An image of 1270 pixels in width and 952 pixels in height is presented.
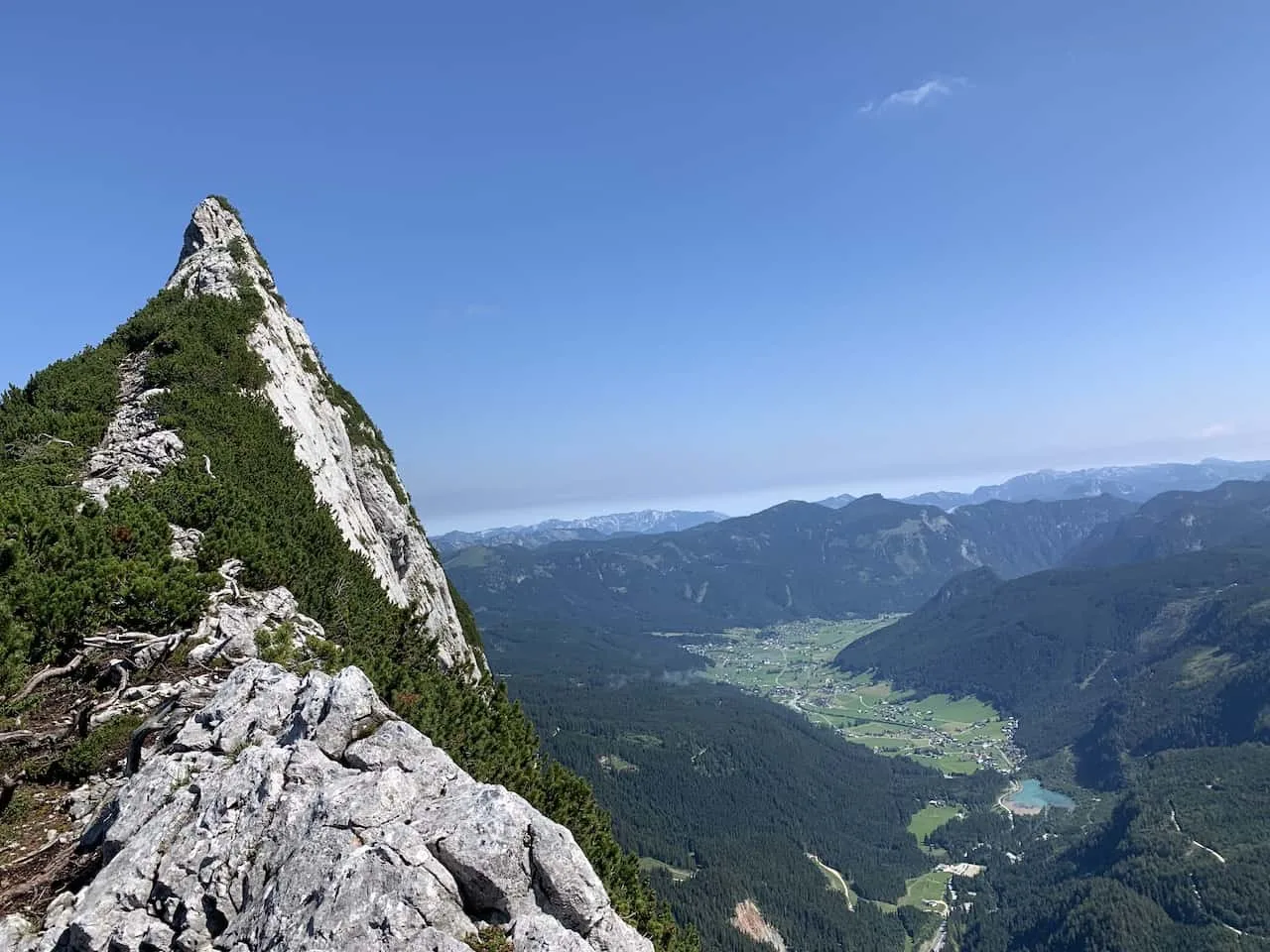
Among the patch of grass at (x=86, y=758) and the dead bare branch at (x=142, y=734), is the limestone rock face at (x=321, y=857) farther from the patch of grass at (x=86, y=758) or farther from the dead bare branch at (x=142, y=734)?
the patch of grass at (x=86, y=758)

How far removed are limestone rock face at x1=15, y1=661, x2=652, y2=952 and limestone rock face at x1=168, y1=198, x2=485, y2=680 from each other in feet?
78.3

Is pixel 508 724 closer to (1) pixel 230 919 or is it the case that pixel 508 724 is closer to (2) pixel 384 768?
(2) pixel 384 768

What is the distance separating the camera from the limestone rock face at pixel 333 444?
4588cm

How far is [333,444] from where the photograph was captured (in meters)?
54.5

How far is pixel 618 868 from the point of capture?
85.4ft

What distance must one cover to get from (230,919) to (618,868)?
1820 centimetres

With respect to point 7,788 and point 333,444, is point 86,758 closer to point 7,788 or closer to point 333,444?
point 7,788

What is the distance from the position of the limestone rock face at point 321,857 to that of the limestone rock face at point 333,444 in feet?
78.3

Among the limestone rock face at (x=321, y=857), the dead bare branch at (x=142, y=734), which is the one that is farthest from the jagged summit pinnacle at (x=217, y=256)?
the limestone rock face at (x=321, y=857)

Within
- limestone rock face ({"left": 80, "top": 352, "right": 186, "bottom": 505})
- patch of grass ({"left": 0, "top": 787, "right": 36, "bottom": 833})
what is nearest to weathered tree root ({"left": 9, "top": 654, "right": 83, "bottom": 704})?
patch of grass ({"left": 0, "top": 787, "right": 36, "bottom": 833})

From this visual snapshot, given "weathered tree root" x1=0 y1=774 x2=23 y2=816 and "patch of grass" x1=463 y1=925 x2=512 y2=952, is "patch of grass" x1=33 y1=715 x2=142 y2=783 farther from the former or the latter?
"patch of grass" x1=463 y1=925 x2=512 y2=952

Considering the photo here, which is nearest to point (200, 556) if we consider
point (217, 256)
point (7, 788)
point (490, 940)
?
point (7, 788)

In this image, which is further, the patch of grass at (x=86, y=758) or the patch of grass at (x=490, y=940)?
the patch of grass at (x=86, y=758)

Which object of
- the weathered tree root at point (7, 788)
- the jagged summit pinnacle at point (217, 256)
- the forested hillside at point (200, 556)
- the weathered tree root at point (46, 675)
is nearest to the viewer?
the weathered tree root at point (7, 788)
